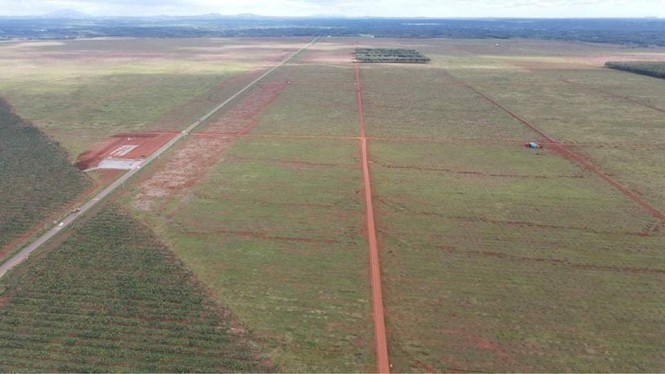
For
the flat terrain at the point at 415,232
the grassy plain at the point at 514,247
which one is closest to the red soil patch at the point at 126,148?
the flat terrain at the point at 415,232

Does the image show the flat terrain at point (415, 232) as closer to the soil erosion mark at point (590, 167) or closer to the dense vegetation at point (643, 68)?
the soil erosion mark at point (590, 167)

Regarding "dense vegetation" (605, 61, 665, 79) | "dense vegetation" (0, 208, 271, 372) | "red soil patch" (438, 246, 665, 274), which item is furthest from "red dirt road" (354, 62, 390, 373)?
"dense vegetation" (605, 61, 665, 79)

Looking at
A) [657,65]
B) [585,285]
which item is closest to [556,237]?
[585,285]

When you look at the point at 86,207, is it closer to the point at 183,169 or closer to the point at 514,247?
the point at 183,169

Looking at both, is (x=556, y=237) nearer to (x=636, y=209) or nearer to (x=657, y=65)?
(x=636, y=209)

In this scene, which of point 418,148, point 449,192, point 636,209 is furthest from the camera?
point 418,148

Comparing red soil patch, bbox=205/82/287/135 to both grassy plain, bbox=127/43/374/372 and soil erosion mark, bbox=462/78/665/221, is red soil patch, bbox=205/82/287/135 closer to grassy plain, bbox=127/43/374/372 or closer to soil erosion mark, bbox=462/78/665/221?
grassy plain, bbox=127/43/374/372
